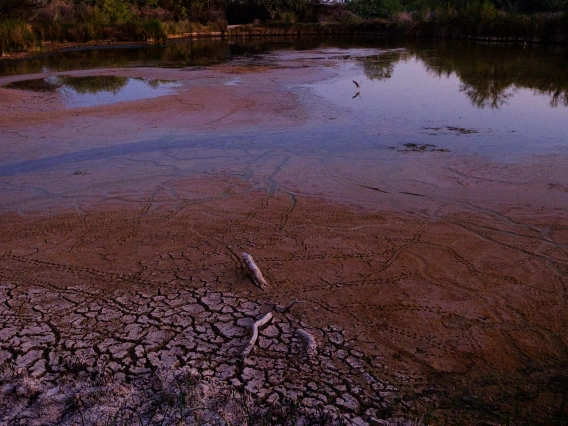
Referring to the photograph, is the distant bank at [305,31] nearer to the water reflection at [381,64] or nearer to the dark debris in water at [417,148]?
the water reflection at [381,64]

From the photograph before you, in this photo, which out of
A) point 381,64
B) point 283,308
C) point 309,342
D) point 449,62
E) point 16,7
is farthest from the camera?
point 16,7

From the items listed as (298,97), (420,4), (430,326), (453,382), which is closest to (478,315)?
(430,326)

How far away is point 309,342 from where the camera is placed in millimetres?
2807

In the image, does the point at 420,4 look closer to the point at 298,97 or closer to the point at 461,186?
the point at 298,97

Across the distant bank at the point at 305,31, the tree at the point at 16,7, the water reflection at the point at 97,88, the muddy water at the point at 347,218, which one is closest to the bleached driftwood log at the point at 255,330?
the muddy water at the point at 347,218

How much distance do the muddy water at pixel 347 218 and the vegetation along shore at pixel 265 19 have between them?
15054 mm

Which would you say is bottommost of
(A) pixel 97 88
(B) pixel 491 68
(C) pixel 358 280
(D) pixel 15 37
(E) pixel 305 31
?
(C) pixel 358 280

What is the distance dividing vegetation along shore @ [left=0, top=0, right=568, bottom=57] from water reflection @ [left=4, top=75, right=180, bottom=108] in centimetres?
806

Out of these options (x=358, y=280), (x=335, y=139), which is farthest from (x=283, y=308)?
(x=335, y=139)

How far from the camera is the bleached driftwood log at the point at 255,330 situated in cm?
272

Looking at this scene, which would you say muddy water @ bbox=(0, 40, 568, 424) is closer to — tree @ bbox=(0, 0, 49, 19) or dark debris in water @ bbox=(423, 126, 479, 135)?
dark debris in water @ bbox=(423, 126, 479, 135)

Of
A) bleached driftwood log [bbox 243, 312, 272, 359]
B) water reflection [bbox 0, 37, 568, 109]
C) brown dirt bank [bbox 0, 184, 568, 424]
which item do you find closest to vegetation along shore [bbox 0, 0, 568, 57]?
water reflection [bbox 0, 37, 568, 109]

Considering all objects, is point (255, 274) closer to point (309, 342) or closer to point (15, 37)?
point (309, 342)

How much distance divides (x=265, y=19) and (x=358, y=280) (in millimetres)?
40474
